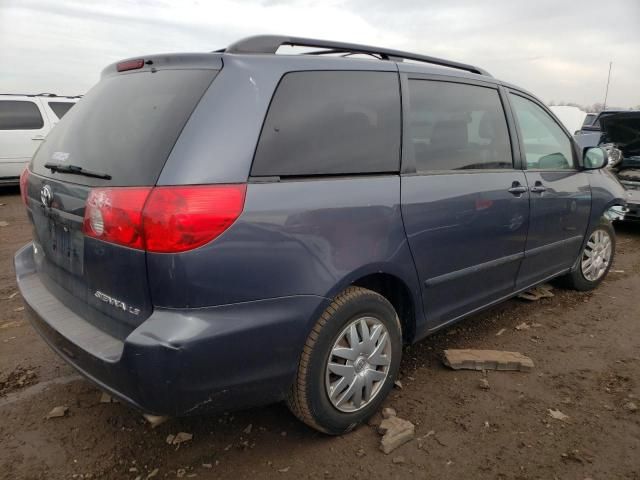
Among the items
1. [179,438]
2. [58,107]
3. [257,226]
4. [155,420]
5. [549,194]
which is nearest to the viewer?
[257,226]

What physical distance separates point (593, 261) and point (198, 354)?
3.89m

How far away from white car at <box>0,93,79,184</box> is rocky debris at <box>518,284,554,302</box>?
840 centimetres

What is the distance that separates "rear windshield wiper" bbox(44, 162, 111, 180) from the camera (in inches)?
76.1

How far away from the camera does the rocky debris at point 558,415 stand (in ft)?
8.27

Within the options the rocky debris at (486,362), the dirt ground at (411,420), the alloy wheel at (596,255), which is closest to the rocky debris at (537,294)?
the alloy wheel at (596,255)

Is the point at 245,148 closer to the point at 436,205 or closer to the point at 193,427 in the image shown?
the point at 436,205

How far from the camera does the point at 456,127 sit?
2.83 m

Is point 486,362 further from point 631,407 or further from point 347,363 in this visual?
point 347,363

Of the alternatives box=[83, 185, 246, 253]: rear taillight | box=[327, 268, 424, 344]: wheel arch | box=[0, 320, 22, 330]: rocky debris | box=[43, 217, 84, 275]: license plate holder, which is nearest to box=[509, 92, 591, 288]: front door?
box=[327, 268, 424, 344]: wheel arch

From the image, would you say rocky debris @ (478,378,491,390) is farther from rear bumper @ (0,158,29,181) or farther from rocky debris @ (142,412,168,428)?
rear bumper @ (0,158,29,181)

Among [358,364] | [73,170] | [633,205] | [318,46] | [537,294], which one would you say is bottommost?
[537,294]

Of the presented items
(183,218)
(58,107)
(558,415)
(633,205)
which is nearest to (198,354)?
(183,218)

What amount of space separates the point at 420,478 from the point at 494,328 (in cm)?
178

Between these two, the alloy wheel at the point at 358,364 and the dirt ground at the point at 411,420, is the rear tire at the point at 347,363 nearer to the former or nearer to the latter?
the alloy wheel at the point at 358,364
